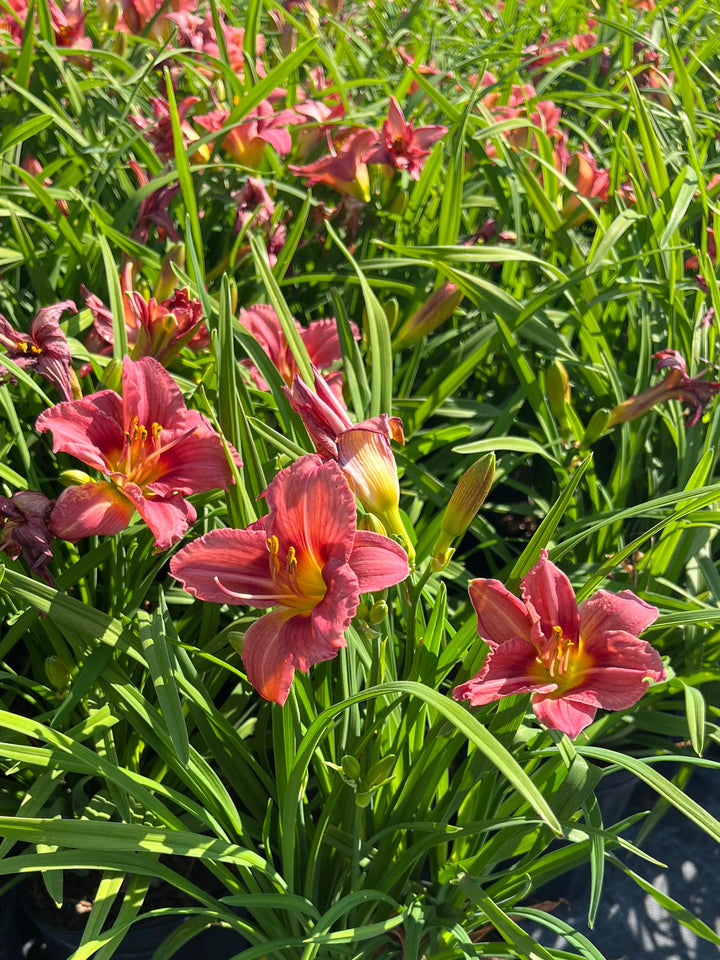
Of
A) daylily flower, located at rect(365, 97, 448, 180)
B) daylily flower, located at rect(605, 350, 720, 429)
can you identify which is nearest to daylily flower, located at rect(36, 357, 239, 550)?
daylily flower, located at rect(605, 350, 720, 429)

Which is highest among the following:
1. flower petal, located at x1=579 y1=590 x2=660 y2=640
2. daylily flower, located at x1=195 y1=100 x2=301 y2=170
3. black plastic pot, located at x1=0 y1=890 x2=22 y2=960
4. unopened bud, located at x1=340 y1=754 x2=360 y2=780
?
daylily flower, located at x1=195 y1=100 x2=301 y2=170

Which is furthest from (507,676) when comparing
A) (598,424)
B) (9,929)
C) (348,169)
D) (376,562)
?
(348,169)

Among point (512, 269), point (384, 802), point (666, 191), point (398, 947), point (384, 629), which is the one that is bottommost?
point (398, 947)

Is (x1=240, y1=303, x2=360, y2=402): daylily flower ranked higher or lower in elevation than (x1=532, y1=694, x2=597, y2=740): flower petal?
higher

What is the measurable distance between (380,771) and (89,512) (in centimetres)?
35

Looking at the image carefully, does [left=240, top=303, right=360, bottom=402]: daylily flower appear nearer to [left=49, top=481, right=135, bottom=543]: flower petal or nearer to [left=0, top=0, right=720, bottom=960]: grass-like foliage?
[left=0, top=0, right=720, bottom=960]: grass-like foliage

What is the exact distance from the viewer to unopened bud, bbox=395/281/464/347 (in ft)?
3.74

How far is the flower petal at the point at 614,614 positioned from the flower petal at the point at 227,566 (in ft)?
0.85

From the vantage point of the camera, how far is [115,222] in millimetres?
1232

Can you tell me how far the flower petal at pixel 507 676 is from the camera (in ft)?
2.08

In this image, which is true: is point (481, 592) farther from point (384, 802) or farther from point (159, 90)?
point (159, 90)

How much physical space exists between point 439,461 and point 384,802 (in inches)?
22.2

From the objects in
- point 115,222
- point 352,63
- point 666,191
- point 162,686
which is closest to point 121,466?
point 162,686

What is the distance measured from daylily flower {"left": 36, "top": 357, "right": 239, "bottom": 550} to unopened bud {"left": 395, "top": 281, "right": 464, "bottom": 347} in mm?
462
